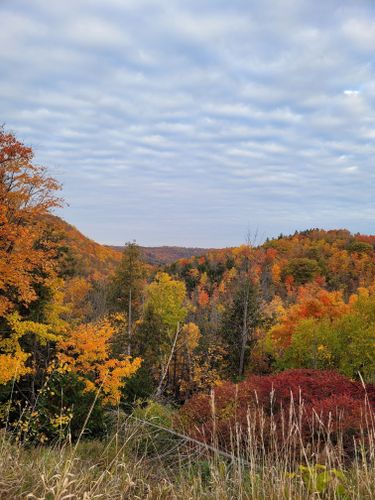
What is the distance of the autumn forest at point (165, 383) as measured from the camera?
3779 mm

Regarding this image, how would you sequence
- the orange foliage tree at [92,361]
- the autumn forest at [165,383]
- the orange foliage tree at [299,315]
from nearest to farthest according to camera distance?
the autumn forest at [165,383], the orange foliage tree at [92,361], the orange foliage tree at [299,315]

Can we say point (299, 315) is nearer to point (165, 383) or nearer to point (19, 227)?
point (165, 383)

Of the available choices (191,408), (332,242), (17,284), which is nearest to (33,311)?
(17,284)

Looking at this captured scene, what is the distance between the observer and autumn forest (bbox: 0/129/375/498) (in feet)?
12.4

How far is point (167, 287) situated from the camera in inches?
1698

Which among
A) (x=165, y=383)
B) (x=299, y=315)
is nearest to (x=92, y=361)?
(x=165, y=383)

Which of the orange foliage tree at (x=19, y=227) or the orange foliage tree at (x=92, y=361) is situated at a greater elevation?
the orange foliage tree at (x=19, y=227)

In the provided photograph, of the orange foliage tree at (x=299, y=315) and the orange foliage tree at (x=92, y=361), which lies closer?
the orange foliage tree at (x=92, y=361)

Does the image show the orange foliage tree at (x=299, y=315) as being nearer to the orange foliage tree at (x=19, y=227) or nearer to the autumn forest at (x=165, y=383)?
the autumn forest at (x=165, y=383)

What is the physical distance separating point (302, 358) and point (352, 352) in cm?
415

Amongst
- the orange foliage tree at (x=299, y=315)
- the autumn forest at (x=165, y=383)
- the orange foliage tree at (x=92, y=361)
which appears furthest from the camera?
the orange foliage tree at (x=299, y=315)

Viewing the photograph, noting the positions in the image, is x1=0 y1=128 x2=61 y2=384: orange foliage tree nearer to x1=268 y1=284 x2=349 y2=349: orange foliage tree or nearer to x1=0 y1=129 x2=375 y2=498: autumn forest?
x1=0 y1=129 x2=375 y2=498: autumn forest

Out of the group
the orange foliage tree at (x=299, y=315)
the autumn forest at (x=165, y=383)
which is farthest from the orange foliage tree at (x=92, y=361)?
the orange foliage tree at (x=299, y=315)

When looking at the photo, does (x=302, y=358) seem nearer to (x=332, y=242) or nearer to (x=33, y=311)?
(x=33, y=311)
